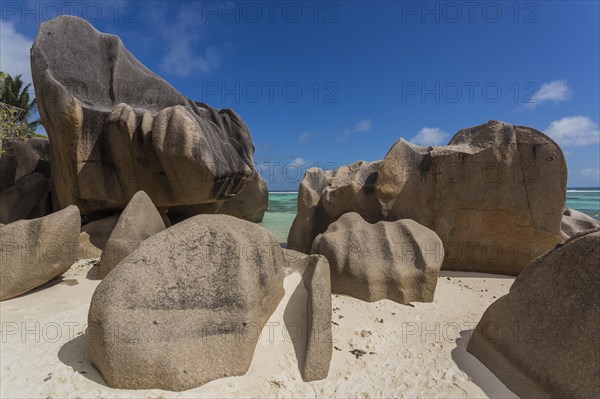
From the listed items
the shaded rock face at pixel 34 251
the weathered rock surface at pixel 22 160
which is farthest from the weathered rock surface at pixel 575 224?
the weathered rock surface at pixel 22 160

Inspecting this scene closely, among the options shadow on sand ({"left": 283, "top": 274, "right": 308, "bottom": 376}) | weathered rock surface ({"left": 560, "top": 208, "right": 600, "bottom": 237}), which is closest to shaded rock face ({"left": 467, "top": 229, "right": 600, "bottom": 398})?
shadow on sand ({"left": 283, "top": 274, "right": 308, "bottom": 376})

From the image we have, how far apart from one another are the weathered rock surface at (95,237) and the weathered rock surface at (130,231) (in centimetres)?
145

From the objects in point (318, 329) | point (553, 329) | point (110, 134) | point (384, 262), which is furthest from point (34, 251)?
point (553, 329)

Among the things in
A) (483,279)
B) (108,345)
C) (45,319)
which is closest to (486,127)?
(483,279)

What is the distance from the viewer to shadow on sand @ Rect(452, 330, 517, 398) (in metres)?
2.19

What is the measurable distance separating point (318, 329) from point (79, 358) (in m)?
1.86

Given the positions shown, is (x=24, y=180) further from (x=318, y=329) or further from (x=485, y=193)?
(x=485, y=193)

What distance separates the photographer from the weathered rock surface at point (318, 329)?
2.32 m

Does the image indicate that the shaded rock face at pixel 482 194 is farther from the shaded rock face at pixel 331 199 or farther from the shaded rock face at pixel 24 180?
the shaded rock face at pixel 24 180

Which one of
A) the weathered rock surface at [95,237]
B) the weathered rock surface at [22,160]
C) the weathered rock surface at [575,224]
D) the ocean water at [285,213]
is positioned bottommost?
the ocean water at [285,213]

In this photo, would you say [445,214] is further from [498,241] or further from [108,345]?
[108,345]

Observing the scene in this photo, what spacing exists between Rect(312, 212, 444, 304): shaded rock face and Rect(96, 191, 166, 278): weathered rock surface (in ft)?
8.20

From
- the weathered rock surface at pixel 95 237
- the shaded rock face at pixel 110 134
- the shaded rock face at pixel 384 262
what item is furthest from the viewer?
the shaded rock face at pixel 110 134

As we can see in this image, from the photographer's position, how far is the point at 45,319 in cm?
299
